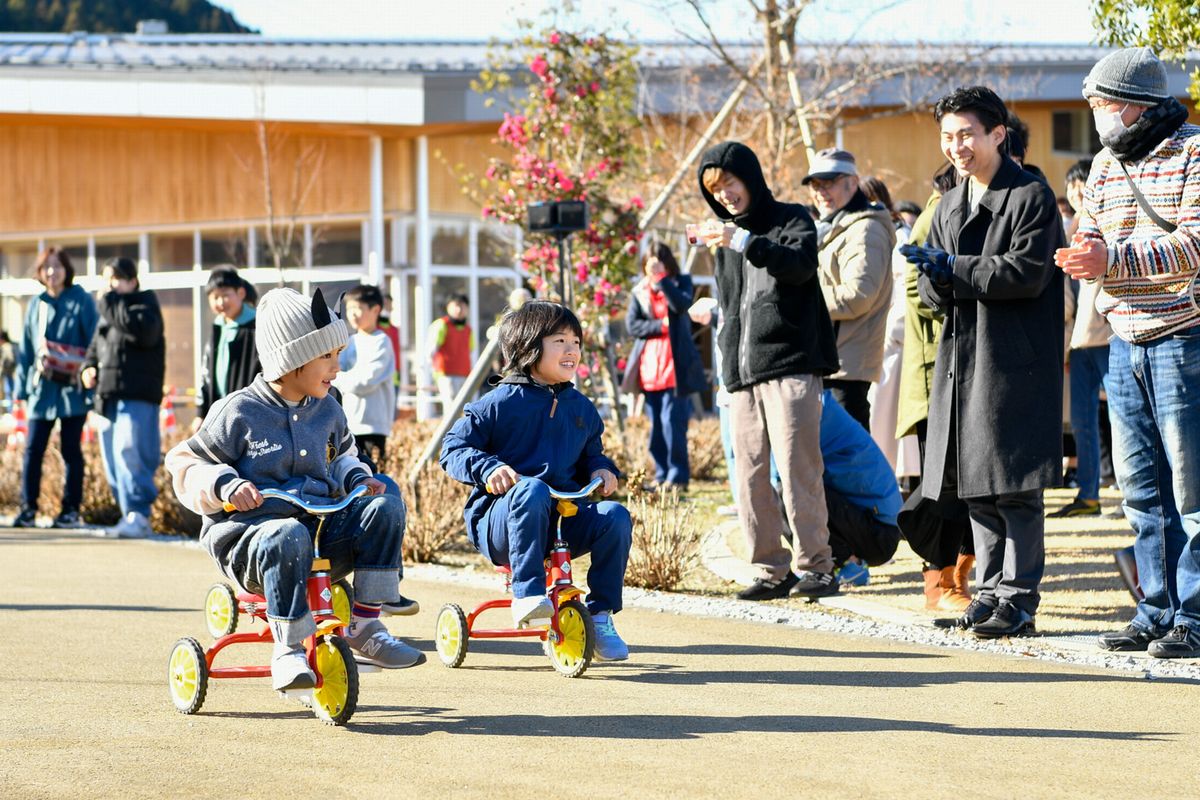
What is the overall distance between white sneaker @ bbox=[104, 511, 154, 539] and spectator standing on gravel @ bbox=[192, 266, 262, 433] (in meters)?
2.07

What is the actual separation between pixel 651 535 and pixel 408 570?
1.73 metres

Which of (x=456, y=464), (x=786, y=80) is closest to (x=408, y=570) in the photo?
(x=456, y=464)

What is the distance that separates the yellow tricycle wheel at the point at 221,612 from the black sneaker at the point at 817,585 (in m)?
2.54

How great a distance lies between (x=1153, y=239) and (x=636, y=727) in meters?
2.62

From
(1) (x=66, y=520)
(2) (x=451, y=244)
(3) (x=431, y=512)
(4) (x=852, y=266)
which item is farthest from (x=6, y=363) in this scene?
(4) (x=852, y=266)

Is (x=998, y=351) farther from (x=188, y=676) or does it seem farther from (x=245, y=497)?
(x=188, y=676)

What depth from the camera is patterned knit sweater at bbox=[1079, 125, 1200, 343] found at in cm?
621

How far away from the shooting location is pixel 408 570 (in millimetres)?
9672

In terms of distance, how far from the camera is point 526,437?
648 cm

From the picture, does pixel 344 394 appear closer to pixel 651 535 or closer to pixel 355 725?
pixel 651 535

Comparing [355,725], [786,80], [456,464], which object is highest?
[786,80]

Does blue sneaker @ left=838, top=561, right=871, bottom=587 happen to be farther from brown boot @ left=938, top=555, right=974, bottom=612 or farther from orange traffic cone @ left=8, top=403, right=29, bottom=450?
orange traffic cone @ left=8, top=403, right=29, bottom=450

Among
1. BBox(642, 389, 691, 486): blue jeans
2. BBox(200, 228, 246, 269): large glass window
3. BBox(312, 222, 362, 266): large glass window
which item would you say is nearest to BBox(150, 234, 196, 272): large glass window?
BBox(200, 228, 246, 269): large glass window

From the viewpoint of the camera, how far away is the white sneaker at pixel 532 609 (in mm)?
6031
